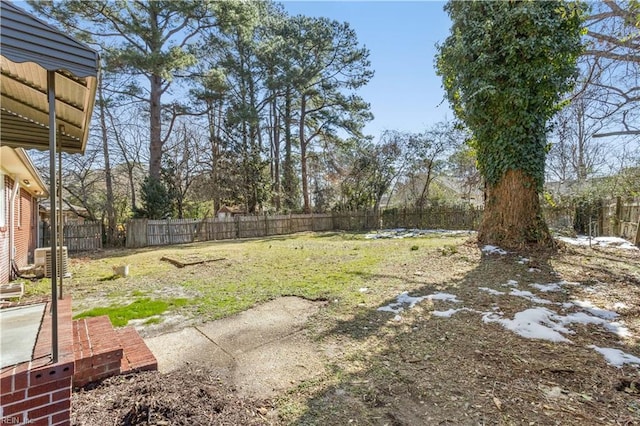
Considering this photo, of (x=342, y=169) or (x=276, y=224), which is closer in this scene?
(x=276, y=224)

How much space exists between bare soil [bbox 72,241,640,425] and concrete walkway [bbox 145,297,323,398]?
0.11 m

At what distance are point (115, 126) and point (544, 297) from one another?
17379 mm

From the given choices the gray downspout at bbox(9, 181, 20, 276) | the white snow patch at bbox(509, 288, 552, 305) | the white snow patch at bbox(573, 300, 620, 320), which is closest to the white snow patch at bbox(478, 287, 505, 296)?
the white snow patch at bbox(509, 288, 552, 305)

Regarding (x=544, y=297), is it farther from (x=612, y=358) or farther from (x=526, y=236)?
(x=526, y=236)

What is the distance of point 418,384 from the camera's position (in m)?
2.28

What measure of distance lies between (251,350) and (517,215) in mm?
6311

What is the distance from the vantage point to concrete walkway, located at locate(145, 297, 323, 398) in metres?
2.39

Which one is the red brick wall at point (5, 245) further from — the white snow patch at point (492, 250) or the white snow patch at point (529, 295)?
the white snow patch at point (492, 250)

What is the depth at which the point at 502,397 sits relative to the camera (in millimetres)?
2104

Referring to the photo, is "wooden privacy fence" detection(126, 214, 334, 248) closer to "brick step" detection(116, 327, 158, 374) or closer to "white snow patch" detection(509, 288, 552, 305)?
"brick step" detection(116, 327, 158, 374)

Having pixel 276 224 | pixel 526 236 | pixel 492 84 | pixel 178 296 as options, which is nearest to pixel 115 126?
pixel 276 224

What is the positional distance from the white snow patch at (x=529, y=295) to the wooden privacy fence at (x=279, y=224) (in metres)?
11.6

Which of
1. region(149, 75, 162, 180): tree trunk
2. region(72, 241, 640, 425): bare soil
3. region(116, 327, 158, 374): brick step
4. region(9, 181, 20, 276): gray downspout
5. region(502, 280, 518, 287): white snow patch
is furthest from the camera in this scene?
region(149, 75, 162, 180): tree trunk

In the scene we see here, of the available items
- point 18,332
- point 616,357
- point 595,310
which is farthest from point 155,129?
point 616,357
